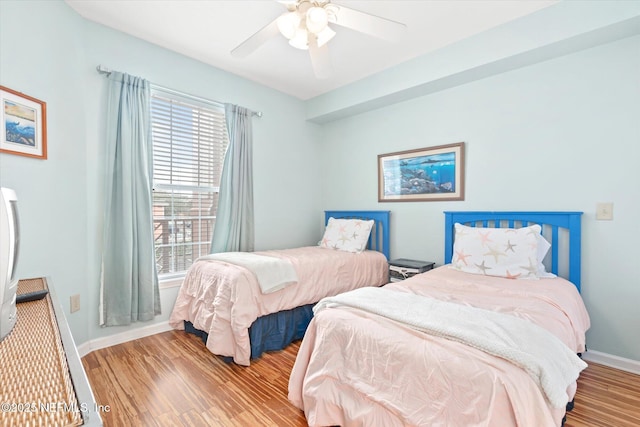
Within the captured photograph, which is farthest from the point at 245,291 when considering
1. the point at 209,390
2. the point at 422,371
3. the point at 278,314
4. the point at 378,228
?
the point at 378,228

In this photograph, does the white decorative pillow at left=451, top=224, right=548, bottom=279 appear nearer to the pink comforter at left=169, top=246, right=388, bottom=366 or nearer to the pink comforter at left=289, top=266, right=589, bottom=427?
the pink comforter at left=289, top=266, right=589, bottom=427

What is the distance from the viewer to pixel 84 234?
7.63ft

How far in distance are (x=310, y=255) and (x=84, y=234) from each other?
6.15 feet

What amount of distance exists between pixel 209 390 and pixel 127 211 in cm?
155

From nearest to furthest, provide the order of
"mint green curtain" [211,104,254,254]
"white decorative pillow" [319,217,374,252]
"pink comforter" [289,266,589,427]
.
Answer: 1. "pink comforter" [289,266,589,427]
2. "mint green curtain" [211,104,254,254]
3. "white decorative pillow" [319,217,374,252]

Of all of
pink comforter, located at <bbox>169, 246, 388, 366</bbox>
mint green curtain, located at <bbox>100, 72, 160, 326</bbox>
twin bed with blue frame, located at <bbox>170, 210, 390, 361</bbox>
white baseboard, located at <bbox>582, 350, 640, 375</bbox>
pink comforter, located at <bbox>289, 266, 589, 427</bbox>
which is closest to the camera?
pink comforter, located at <bbox>289, 266, 589, 427</bbox>

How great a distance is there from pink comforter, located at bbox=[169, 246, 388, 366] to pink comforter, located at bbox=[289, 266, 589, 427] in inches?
28.9

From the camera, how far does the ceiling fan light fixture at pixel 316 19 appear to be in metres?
1.65

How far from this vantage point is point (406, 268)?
9.61ft

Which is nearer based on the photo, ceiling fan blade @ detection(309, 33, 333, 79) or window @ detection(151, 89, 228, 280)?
ceiling fan blade @ detection(309, 33, 333, 79)

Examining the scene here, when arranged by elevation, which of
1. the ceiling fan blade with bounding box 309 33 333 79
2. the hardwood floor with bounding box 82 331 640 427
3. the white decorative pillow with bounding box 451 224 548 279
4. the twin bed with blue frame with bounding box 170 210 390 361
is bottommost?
the hardwood floor with bounding box 82 331 640 427

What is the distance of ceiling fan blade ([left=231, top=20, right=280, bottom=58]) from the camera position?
6.10 feet

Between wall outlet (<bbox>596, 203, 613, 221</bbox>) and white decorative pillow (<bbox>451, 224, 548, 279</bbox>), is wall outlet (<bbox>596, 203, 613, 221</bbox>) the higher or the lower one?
the higher one

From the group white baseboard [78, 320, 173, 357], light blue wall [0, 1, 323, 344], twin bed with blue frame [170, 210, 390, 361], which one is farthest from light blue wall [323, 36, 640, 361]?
white baseboard [78, 320, 173, 357]
